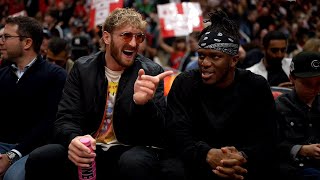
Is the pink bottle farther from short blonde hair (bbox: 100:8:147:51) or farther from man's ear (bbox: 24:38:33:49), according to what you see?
man's ear (bbox: 24:38:33:49)

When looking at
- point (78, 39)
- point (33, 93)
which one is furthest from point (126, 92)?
point (78, 39)

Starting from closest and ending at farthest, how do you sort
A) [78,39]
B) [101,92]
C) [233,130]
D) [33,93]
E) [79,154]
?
[79,154]
[233,130]
[101,92]
[33,93]
[78,39]

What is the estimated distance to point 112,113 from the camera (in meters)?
4.50

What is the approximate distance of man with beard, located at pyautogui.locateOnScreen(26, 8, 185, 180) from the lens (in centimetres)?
418

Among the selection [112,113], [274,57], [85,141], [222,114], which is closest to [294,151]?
[222,114]

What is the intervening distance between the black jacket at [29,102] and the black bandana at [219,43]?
1535 millimetres

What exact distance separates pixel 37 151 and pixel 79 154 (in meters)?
0.47

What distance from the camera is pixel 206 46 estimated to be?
4230 mm

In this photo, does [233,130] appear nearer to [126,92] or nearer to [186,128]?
[186,128]

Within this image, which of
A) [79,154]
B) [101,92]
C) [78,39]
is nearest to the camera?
[79,154]

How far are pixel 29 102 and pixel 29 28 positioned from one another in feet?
2.23

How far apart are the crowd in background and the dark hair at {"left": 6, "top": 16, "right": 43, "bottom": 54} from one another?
9.43 feet

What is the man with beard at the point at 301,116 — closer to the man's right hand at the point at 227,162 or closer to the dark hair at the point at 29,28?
the man's right hand at the point at 227,162

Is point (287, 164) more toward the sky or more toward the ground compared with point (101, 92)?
more toward the ground
